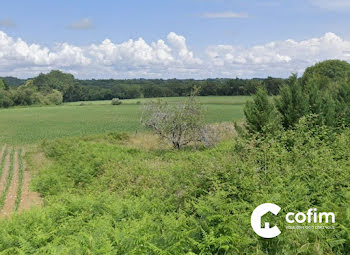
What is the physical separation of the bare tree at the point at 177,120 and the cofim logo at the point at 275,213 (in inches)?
679

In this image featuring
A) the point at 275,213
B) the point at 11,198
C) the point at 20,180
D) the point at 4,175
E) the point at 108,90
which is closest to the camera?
the point at 275,213

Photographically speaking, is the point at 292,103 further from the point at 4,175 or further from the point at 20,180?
the point at 4,175

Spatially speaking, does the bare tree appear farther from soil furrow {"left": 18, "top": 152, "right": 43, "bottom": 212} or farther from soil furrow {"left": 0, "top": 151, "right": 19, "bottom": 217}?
soil furrow {"left": 18, "top": 152, "right": 43, "bottom": 212}

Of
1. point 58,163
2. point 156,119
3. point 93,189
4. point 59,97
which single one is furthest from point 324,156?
point 59,97

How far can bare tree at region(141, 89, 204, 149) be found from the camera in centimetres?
2295

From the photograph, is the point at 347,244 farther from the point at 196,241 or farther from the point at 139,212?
the point at 139,212

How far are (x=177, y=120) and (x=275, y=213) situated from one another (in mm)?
17501

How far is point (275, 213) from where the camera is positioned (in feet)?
18.2

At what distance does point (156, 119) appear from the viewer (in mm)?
23203

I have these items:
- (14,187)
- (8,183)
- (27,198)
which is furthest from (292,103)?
(8,183)

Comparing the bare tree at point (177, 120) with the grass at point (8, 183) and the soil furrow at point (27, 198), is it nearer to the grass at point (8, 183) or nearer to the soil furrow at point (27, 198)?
the grass at point (8, 183)

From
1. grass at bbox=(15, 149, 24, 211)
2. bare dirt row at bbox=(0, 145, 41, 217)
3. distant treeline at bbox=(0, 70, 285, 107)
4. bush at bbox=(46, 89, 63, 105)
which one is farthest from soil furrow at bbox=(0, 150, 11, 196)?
bush at bbox=(46, 89, 63, 105)

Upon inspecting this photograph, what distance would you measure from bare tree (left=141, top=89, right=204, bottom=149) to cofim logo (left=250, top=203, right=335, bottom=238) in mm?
17245

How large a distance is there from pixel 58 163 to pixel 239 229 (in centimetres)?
1822
